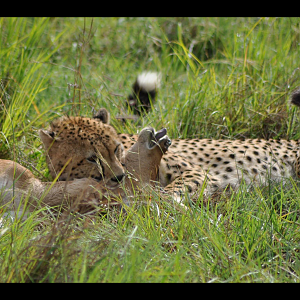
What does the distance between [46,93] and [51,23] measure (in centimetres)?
190

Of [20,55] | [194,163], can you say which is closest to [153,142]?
[194,163]

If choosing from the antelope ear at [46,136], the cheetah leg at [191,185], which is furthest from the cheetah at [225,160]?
the antelope ear at [46,136]

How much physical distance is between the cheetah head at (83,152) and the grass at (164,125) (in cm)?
23

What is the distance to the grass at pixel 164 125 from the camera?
1773 millimetres

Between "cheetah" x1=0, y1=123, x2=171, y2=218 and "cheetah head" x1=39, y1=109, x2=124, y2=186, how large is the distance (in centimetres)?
2

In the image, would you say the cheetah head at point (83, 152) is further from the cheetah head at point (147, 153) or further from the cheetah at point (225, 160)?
the cheetah at point (225, 160)

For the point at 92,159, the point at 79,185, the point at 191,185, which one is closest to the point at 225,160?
the point at 191,185

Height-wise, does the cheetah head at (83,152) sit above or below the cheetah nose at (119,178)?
above

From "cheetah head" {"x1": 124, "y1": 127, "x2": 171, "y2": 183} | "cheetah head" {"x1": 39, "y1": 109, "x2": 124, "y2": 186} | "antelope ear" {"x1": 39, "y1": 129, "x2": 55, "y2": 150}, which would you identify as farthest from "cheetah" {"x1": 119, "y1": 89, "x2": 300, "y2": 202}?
"antelope ear" {"x1": 39, "y1": 129, "x2": 55, "y2": 150}

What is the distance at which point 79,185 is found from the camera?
255cm

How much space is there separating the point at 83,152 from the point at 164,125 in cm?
102

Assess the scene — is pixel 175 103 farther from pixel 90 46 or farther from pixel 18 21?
pixel 90 46

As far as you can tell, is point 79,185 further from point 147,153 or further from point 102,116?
point 102,116

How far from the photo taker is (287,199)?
9.41 feet
